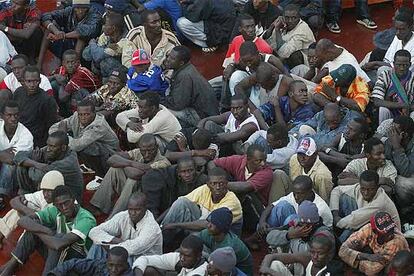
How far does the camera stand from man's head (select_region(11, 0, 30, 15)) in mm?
14859

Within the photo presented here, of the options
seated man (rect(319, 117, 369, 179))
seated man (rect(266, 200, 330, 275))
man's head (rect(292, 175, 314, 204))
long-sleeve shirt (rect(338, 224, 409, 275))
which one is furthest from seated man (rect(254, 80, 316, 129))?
long-sleeve shirt (rect(338, 224, 409, 275))

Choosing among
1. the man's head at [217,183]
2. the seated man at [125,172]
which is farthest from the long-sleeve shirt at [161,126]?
the man's head at [217,183]

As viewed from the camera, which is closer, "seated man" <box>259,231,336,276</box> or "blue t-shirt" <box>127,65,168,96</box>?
"seated man" <box>259,231,336,276</box>

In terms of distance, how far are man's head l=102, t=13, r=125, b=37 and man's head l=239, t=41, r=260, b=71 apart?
1685 mm

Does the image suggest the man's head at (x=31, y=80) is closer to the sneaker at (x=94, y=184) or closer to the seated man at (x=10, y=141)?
the seated man at (x=10, y=141)

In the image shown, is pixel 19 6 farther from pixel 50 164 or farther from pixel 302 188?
pixel 302 188

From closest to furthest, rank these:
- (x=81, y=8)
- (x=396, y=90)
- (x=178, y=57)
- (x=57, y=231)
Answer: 1. (x=57, y=231)
2. (x=396, y=90)
3. (x=178, y=57)
4. (x=81, y=8)

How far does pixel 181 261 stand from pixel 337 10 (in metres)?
5.70

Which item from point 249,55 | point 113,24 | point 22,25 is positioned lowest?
point 22,25

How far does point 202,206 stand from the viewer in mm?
11539

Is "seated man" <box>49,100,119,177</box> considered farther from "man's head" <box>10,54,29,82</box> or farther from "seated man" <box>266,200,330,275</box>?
"seated man" <box>266,200,330,275</box>

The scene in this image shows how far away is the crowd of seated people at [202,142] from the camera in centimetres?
1103

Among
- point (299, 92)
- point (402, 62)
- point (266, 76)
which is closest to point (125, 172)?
point (266, 76)

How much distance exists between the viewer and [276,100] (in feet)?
43.2
